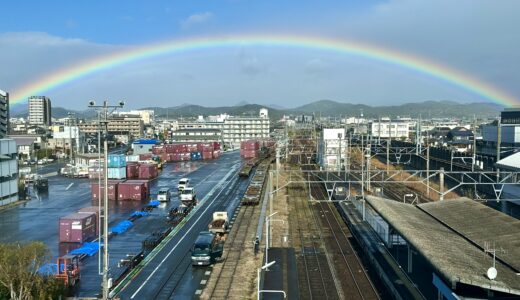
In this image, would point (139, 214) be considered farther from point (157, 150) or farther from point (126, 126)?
point (126, 126)

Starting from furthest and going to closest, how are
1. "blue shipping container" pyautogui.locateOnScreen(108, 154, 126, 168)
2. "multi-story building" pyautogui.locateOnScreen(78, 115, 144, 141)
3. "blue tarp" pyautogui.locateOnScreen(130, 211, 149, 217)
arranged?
"multi-story building" pyautogui.locateOnScreen(78, 115, 144, 141) → "blue shipping container" pyautogui.locateOnScreen(108, 154, 126, 168) → "blue tarp" pyautogui.locateOnScreen(130, 211, 149, 217)

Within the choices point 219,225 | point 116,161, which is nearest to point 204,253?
point 219,225

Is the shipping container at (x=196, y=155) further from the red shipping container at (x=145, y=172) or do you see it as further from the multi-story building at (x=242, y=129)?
the multi-story building at (x=242, y=129)

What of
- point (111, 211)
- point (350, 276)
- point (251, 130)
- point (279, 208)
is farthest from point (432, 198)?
point (251, 130)

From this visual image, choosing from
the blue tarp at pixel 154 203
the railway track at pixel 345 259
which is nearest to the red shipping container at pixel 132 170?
the blue tarp at pixel 154 203

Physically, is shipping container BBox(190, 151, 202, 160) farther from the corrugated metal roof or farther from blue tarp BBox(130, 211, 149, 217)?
the corrugated metal roof

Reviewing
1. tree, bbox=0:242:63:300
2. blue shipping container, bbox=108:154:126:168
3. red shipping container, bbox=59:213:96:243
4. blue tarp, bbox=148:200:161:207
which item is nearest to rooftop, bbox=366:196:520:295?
tree, bbox=0:242:63:300

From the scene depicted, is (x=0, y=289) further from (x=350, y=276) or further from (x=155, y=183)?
(x=155, y=183)
